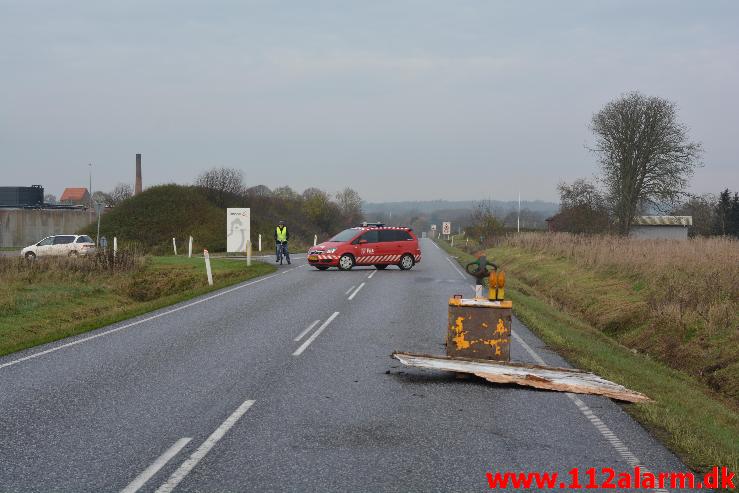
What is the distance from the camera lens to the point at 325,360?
30.6ft

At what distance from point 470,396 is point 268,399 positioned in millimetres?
2239

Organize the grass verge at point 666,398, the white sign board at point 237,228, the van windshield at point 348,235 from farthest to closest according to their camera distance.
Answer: the white sign board at point 237,228 < the van windshield at point 348,235 < the grass verge at point 666,398

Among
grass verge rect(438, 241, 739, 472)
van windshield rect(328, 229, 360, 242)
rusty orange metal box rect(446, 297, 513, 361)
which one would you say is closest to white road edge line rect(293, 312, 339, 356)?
rusty orange metal box rect(446, 297, 513, 361)

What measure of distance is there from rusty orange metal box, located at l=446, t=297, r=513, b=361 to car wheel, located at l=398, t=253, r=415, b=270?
61.9 ft

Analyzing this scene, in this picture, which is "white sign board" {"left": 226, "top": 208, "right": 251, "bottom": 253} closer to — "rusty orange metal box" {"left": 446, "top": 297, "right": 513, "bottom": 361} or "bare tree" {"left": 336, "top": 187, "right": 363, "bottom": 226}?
"rusty orange metal box" {"left": 446, "top": 297, "right": 513, "bottom": 361}

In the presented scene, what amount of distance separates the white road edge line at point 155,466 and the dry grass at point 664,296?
30.0 feet

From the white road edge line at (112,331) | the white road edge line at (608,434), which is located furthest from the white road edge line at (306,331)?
the white road edge line at (608,434)

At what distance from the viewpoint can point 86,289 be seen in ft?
72.3

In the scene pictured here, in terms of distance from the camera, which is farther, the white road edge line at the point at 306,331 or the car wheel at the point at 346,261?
the car wheel at the point at 346,261

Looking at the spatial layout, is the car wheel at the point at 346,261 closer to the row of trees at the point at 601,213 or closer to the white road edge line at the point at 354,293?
the white road edge line at the point at 354,293

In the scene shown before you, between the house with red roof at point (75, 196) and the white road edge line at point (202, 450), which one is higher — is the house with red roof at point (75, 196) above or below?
above

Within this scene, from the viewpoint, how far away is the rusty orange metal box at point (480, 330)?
28.9 feet

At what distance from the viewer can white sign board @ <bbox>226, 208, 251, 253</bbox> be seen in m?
38.3

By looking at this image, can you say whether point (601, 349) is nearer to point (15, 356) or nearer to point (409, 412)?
point (409, 412)
